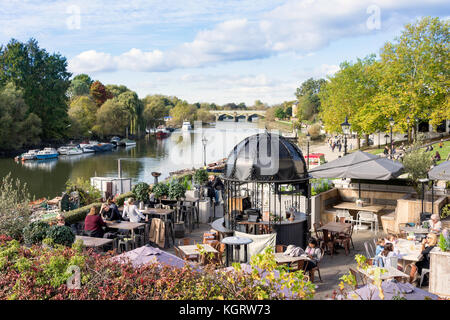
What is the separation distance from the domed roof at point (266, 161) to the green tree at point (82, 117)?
7243 centimetres

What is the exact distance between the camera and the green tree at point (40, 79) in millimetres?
68562

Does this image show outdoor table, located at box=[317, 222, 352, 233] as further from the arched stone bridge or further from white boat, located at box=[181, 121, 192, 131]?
the arched stone bridge

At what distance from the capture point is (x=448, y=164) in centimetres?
1275

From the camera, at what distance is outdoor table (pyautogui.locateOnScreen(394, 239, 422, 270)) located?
9266mm

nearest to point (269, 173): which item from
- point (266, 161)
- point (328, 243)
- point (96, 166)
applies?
point (266, 161)

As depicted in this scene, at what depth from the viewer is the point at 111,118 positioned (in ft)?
287

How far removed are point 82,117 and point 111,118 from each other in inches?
238

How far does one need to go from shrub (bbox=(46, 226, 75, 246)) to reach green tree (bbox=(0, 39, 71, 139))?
66576mm

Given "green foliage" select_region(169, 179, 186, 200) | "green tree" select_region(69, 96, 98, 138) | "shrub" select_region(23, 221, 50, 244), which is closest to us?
"shrub" select_region(23, 221, 50, 244)

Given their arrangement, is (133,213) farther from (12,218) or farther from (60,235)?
(60,235)

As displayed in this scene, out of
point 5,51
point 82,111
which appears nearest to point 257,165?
point 5,51

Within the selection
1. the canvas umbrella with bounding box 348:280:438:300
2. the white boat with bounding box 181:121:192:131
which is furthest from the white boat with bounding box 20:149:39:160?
the white boat with bounding box 181:121:192:131

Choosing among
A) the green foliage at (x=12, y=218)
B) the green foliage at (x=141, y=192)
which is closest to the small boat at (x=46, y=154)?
the green foliage at (x=141, y=192)
